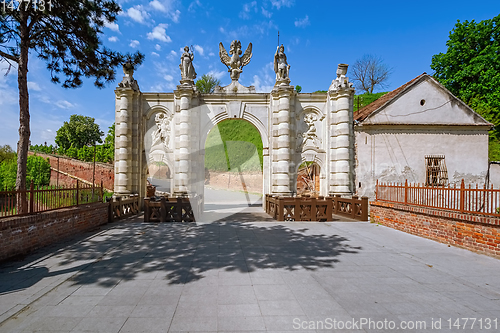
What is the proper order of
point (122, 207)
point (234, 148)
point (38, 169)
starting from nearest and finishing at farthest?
point (122, 207) < point (38, 169) < point (234, 148)

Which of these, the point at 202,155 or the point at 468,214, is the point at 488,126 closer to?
the point at 468,214

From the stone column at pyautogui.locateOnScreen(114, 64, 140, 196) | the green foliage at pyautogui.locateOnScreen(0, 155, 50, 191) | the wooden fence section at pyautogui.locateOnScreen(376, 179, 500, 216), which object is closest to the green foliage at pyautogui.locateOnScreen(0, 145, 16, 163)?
the green foliage at pyautogui.locateOnScreen(0, 155, 50, 191)

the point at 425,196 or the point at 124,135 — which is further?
the point at 124,135

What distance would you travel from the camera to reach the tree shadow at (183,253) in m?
5.05

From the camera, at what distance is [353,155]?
14.0m

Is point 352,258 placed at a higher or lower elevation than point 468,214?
lower

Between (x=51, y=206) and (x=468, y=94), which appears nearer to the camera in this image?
(x=51, y=206)

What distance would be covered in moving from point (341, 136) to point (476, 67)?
15.0 meters

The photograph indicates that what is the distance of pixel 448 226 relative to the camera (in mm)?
7398

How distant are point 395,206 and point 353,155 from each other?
464cm

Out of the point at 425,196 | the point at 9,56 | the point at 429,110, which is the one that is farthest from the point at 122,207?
the point at 429,110

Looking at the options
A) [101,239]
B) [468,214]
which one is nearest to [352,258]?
[468,214]

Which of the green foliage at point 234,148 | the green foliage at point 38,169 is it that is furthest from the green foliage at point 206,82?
the green foliage at point 38,169

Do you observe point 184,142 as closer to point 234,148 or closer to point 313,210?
point 313,210
